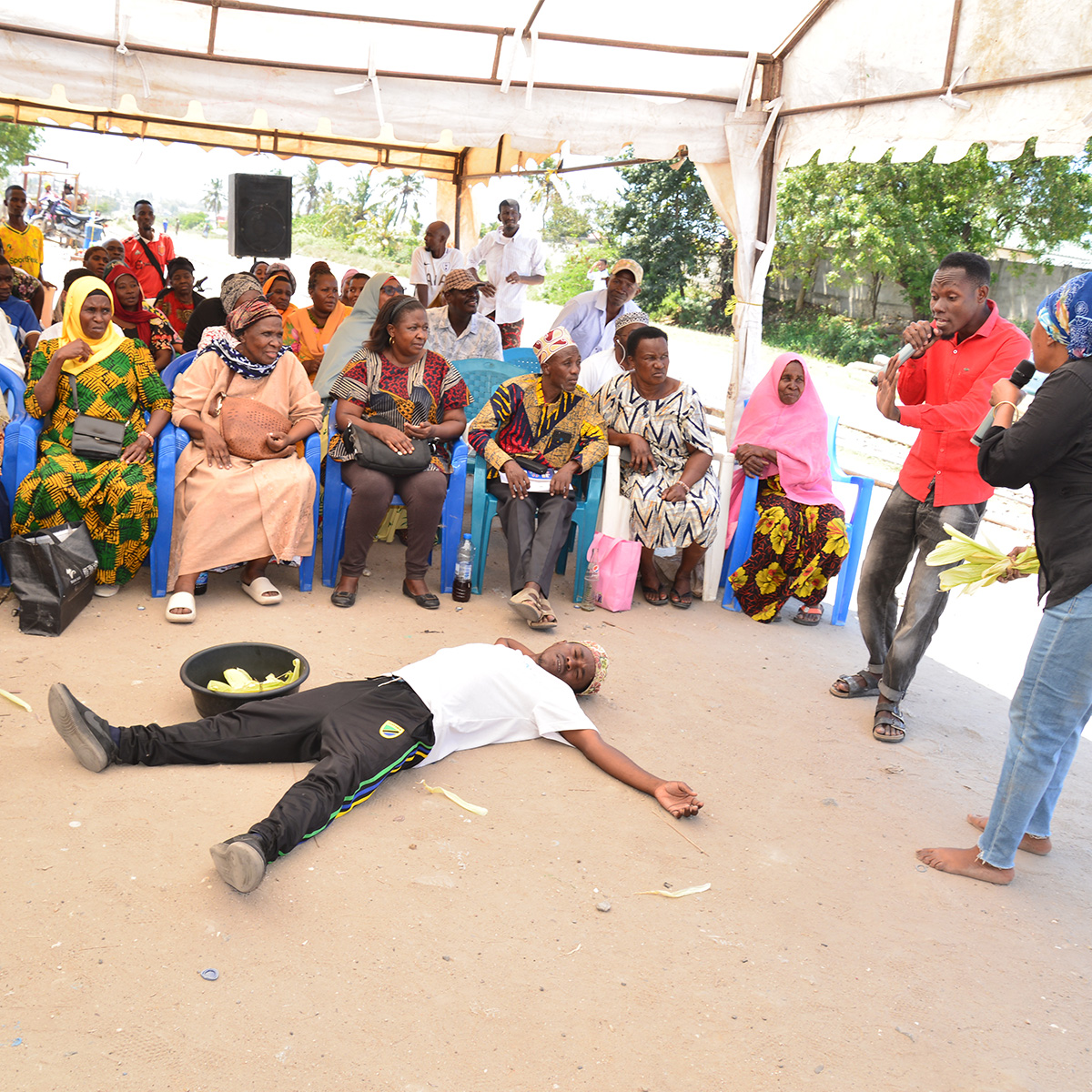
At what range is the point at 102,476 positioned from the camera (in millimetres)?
4555

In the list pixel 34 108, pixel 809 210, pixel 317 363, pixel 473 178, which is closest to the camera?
pixel 317 363

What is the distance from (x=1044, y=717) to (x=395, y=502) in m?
3.49

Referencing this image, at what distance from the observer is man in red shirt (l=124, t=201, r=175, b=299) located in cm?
1017

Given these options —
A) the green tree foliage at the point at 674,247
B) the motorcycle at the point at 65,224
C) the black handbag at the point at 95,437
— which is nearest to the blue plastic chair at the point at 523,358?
the black handbag at the point at 95,437

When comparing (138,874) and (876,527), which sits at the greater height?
(876,527)

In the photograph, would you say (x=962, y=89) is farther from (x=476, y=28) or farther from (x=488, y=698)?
(x=488, y=698)

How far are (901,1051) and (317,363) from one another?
582 centimetres

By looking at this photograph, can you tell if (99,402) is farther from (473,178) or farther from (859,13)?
(473,178)

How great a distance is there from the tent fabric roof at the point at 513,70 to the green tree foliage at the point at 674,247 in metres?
21.4

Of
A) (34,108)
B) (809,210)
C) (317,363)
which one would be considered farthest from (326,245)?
(317,363)

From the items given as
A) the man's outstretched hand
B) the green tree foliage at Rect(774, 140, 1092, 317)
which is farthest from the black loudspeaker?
the green tree foliage at Rect(774, 140, 1092, 317)

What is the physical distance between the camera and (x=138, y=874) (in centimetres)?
266

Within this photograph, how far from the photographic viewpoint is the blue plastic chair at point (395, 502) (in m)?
5.33

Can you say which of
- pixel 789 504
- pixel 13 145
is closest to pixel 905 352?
pixel 789 504
